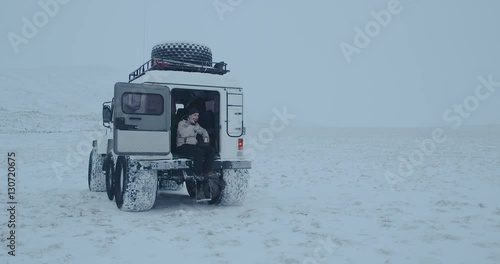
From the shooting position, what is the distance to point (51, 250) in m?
5.34

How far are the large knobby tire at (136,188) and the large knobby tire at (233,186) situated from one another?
1.39 meters

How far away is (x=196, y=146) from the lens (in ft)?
26.7

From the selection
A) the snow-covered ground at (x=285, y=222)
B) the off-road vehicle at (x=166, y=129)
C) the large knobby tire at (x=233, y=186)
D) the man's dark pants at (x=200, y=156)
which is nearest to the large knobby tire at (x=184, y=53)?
the off-road vehicle at (x=166, y=129)

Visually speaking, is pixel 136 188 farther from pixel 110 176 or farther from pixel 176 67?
pixel 176 67

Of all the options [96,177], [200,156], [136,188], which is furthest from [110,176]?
[200,156]

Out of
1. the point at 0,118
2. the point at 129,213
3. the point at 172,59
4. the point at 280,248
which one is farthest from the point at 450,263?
the point at 0,118

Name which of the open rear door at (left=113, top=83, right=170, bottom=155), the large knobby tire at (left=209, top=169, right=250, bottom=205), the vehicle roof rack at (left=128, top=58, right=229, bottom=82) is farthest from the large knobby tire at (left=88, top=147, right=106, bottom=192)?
the large knobby tire at (left=209, top=169, right=250, bottom=205)

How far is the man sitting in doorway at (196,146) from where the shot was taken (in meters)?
7.88

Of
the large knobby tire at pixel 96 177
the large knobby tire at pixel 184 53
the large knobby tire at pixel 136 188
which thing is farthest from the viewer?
the large knobby tire at pixel 96 177

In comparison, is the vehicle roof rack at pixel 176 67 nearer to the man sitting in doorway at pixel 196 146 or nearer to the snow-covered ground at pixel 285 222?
the man sitting in doorway at pixel 196 146

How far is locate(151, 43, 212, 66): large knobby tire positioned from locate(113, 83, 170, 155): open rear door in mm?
1393

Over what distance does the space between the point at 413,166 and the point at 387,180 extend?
13.8ft

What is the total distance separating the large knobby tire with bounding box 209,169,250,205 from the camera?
845 cm

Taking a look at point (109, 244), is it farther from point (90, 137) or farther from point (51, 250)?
point (90, 137)
